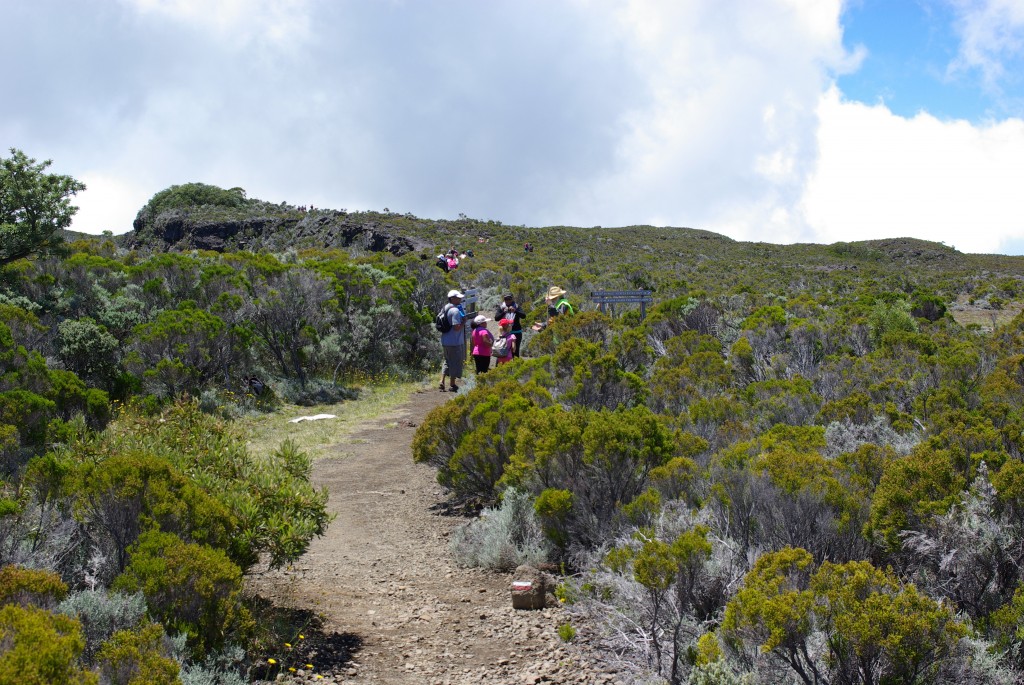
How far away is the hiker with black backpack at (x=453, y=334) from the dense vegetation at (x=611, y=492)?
1.36 metres

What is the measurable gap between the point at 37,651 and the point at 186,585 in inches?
35.1

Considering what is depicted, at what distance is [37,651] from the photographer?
2.55 m

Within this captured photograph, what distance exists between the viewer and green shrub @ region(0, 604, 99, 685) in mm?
2470

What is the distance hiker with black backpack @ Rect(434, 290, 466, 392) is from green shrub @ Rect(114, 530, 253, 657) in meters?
8.51

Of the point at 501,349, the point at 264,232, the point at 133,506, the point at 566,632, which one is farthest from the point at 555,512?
the point at 264,232

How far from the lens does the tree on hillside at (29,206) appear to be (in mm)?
11094

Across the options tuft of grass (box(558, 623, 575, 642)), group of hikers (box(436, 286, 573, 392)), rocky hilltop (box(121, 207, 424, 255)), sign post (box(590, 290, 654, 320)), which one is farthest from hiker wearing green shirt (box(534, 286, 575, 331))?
rocky hilltop (box(121, 207, 424, 255))

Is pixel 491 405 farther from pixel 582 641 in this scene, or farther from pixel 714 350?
pixel 714 350

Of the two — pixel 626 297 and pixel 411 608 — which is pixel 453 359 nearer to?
pixel 626 297

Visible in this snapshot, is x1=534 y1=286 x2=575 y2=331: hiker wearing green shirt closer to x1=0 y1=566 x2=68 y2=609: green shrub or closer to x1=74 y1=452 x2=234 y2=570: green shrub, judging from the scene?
x1=74 y1=452 x2=234 y2=570: green shrub

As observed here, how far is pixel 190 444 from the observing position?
5.69m

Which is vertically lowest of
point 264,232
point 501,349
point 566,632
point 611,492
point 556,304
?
point 566,632

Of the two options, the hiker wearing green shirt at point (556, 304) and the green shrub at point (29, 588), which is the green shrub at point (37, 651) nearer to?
the green shrub at point (29, 588)

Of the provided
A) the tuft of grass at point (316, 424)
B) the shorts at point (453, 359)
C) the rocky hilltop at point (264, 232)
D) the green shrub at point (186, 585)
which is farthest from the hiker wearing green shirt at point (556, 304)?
the rocky hilltop at point (264, 232)
